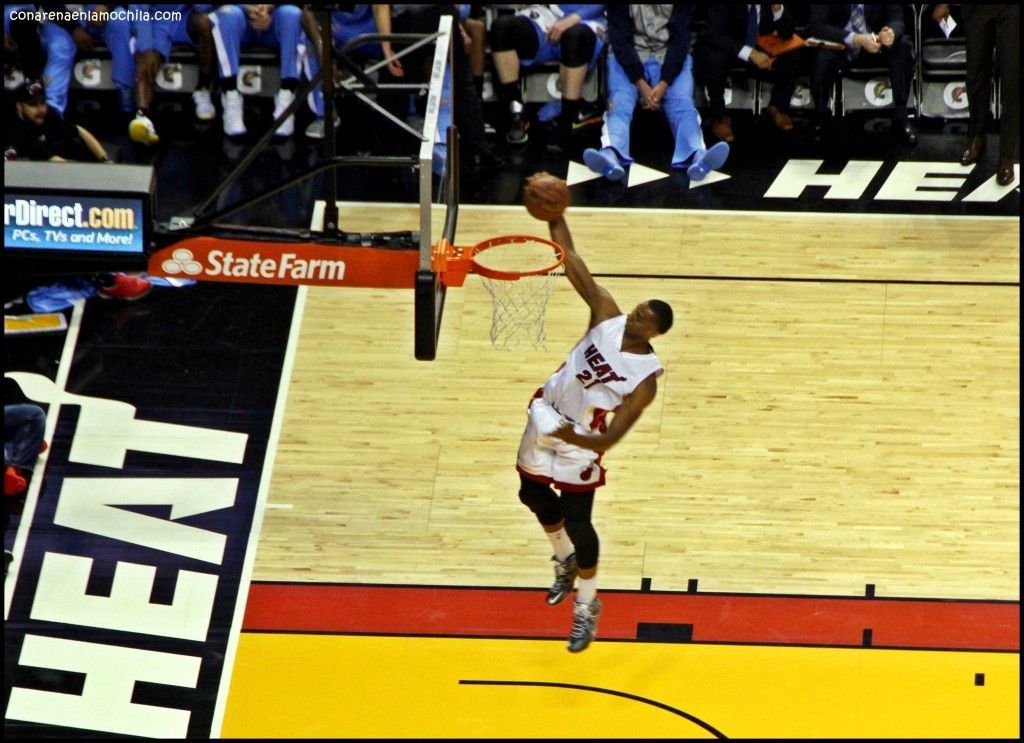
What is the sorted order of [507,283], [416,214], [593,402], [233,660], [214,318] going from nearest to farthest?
[593,402]
[233,660]
[507,283]
[214,318]
[416,214]

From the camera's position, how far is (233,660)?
7910 millimetres

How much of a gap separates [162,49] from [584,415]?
5.98 metres

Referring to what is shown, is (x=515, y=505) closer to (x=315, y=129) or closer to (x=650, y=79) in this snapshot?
(x=650, y=79)

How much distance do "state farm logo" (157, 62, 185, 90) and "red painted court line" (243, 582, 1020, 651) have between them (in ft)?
17.3

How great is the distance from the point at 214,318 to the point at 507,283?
2473mm

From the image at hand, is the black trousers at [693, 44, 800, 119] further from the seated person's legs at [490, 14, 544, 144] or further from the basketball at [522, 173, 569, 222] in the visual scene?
the basketball at [522, 173, 569, 222]

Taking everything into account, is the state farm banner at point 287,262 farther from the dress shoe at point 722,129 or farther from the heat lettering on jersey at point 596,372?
the dress shoe at point 722,129

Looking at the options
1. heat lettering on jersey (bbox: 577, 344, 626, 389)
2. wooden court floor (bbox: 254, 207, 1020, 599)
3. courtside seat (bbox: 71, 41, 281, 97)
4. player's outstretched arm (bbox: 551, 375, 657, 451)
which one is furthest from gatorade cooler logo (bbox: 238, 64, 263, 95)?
player's outstretched arm (bbox: 551, 375, 657, 451)

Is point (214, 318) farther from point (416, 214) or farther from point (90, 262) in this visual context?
point (90, 262)

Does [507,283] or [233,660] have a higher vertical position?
[507,283]

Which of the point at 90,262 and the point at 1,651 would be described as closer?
the point at 90,262

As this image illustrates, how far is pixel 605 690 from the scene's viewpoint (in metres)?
7.70

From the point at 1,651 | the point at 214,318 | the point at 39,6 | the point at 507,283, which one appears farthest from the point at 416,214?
the point at 1,651

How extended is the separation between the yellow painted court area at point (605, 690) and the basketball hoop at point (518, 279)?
6.09 ft
